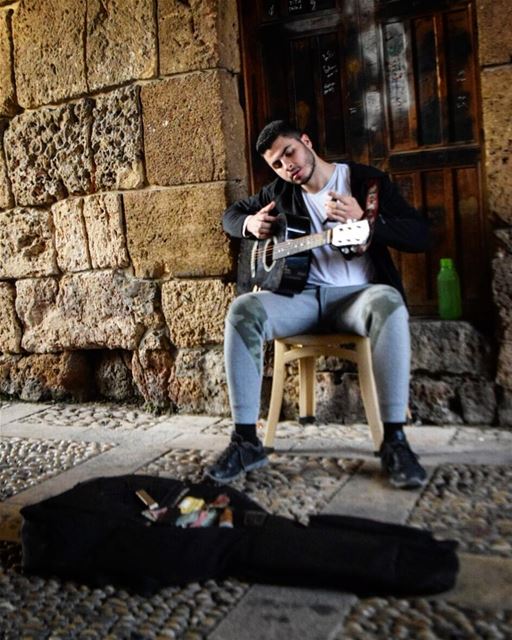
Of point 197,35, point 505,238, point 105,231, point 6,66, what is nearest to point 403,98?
point 505,238

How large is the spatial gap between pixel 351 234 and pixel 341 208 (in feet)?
0.38

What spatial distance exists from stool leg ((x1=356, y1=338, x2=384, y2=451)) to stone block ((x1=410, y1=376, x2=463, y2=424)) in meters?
0.62

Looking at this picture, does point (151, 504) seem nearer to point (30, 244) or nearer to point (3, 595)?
point (3, 595)

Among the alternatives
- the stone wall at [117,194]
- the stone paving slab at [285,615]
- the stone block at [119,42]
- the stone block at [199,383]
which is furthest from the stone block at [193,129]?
the stone paving slab at [285,615]

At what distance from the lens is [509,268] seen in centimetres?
350

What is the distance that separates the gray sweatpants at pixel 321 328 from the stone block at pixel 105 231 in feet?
4.39

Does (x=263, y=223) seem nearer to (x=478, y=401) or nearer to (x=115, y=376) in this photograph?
(x=478, y=401)

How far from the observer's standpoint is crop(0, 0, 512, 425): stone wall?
3732mm

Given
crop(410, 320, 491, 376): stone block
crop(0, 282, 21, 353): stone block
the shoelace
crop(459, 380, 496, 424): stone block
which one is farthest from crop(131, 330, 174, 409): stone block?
the shoelace

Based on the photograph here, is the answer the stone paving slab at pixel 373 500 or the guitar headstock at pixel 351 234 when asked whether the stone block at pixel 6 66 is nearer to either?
the guitar headstock at pixel 351 234

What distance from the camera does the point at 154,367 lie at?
4445mm

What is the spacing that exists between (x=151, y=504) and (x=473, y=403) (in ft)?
5.76

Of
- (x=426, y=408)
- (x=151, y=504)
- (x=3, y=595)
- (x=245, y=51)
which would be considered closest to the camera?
(x=3, y=595)

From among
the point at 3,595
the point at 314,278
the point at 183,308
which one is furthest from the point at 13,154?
the point at 3,595
